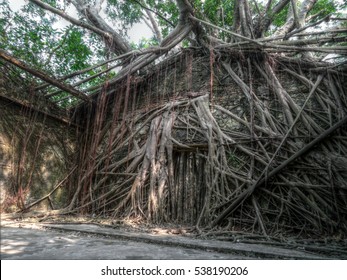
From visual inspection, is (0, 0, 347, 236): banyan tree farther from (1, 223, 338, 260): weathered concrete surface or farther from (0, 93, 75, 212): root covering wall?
(1, 223, 338, 260): weathered concrete surface

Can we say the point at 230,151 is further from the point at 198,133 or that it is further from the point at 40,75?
the point at 40,75

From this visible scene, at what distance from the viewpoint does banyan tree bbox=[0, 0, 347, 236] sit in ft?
8.72

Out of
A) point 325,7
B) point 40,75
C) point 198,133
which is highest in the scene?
point 325,7

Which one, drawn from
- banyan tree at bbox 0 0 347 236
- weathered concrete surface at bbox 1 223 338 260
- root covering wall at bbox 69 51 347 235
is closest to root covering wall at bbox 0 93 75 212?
banyan tree at bbox 0 0 347 236

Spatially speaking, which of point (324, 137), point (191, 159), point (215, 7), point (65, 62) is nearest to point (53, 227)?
point (191, 159)

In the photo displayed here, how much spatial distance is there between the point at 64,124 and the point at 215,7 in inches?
173

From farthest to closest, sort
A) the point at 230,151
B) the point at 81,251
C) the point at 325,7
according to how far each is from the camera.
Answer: the point at 325,7 < the point at 230,151 < the point at 81,251

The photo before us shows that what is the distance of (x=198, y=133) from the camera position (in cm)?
356

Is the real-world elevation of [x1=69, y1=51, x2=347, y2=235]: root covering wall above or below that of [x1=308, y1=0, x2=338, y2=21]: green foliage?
below

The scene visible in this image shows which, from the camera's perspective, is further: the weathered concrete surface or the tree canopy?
the tree canopy

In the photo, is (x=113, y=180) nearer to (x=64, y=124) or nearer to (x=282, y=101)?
(x=64, y=124)

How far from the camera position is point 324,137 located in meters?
2.70

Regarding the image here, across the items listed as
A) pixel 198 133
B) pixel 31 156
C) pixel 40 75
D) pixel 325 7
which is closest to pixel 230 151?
pixel 198 133

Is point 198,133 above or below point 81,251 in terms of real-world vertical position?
above
